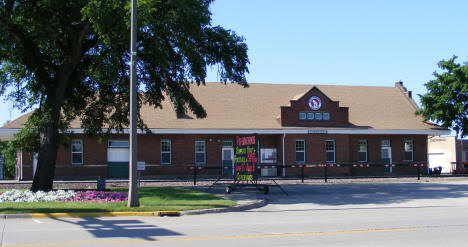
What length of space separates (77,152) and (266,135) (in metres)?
13.1

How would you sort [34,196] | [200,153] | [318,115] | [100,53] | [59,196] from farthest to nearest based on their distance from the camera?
1. [318,115]
2. [200,153]
3. [100,53]
4. [59,196]
5. [34,196]

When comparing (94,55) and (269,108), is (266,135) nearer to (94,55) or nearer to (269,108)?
(269,108)

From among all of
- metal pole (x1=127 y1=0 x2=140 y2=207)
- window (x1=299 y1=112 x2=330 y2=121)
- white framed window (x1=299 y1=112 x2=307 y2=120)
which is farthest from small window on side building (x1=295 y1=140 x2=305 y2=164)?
metal pole (x1=127 y1=0 x2=140 y2=207)

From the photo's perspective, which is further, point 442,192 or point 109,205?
point 442,192

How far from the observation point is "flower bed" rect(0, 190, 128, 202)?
1675 centimetres

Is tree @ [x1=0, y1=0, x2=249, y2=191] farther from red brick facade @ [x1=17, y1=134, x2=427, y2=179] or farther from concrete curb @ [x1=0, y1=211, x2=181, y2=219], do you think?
red brick facade @ [x1=17, y1=134, x2=427, y2=179]

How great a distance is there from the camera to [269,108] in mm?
36469

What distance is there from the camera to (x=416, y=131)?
118ft

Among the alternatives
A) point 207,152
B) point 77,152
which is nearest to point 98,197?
point 77,152

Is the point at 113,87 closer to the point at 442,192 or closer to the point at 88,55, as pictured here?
the point at 88,55

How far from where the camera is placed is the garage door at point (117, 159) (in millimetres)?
32125

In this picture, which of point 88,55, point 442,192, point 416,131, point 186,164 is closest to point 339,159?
point 416,131

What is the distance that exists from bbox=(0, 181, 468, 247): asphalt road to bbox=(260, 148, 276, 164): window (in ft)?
55.8

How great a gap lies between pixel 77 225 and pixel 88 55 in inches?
383
